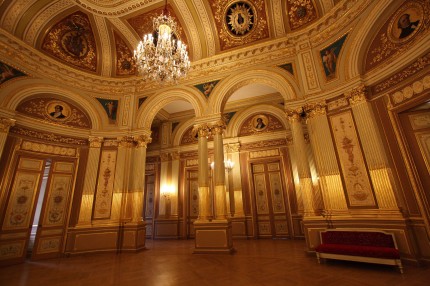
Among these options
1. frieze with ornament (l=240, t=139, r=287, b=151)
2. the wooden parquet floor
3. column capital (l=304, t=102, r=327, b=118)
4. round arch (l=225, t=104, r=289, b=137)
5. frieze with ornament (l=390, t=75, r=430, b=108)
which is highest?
round arch (l=225, t=104, r=289, b=137)

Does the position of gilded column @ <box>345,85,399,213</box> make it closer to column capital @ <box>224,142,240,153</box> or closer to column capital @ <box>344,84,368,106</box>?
column capital @ <box>344,84,368,106</box>

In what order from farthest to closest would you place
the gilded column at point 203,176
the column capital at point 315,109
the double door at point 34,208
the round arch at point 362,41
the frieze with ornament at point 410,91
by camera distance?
the gilded column at point 203,176 < the double door at point 34,208 < the column capital at point 315,109 < the round arch at point 362,41 < the frieze with ornament at point 410,91

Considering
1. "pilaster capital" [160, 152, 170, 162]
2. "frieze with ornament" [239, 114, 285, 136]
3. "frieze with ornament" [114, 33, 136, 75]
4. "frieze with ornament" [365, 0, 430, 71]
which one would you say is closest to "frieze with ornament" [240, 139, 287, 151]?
"frieze with ornament" [239, 114, 285, 136]

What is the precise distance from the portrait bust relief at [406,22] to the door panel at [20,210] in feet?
34.6

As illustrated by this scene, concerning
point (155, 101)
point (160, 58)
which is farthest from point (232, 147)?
point (160, 58)

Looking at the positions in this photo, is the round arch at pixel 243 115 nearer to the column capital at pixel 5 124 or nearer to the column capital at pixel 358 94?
the column capital at pixel 358 94

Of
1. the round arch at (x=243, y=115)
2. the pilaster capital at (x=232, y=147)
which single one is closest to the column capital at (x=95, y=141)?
the pilaster capital at (x=232, y=147)

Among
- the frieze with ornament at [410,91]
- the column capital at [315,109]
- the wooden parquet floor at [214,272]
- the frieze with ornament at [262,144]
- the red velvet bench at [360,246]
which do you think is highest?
the frieze with ornament at [262,144]

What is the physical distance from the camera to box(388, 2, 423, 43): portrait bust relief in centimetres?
454

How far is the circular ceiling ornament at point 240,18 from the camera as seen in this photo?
7512mm

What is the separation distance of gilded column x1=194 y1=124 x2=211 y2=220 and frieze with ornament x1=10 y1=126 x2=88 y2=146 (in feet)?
14.4

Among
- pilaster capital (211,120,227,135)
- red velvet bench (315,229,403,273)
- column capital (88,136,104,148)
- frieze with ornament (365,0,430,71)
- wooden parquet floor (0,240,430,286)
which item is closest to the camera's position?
wooden parquet floor (0,240,430,286)

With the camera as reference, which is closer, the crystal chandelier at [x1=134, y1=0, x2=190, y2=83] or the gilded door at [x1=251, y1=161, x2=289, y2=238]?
the crystal chandelier at [x1=134, y1=0, x2=190, y2=83]

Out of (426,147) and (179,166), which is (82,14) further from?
(426,147)
